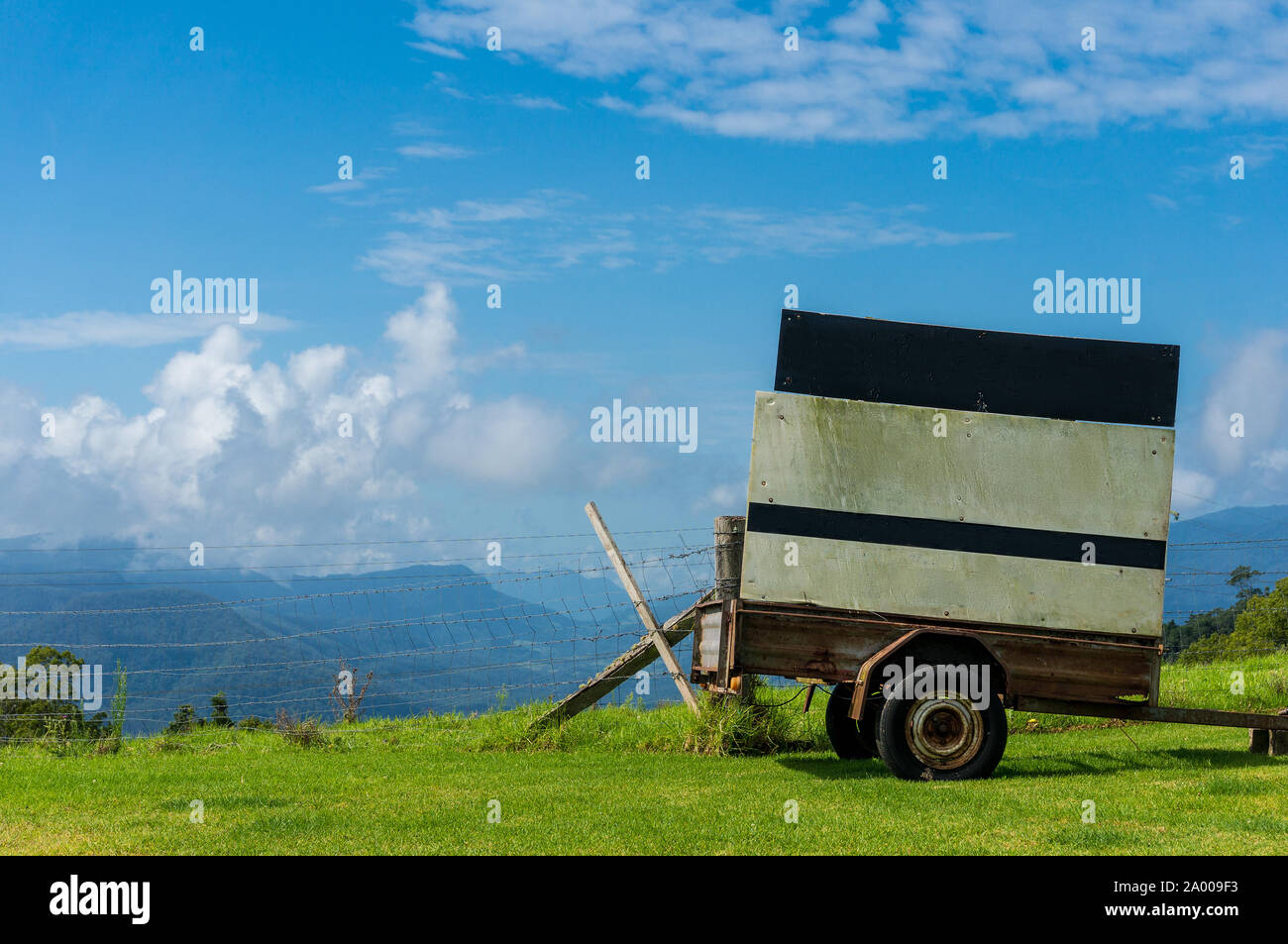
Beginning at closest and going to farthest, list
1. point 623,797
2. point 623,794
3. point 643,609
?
point 623,797 < point 623,794 < point 643,609

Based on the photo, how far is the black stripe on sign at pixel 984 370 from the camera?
11.3m

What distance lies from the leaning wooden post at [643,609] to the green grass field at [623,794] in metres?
0.49

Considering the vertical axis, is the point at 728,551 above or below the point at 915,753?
above

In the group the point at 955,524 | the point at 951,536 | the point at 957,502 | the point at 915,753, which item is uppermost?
the point at 957,502

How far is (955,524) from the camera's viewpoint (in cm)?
1134

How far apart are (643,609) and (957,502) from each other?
17.4ft

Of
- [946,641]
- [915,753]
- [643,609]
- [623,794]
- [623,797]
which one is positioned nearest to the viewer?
[623,797]

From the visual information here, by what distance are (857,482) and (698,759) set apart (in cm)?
421

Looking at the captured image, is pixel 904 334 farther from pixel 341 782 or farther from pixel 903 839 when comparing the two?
pixel 341 782

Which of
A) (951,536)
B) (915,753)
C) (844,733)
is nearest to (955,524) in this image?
(951,536)

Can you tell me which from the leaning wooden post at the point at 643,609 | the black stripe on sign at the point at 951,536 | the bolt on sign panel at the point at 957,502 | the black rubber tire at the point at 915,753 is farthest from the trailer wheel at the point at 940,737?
the leaning wooden post at the point at 643,609

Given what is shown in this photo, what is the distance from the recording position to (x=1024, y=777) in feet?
37.8

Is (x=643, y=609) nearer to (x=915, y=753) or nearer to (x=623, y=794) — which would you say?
(x=623, y=794)

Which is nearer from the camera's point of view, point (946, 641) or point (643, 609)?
point (946, 641)
